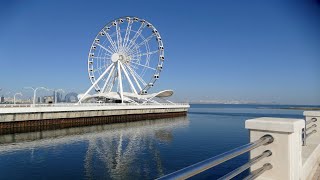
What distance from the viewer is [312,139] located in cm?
804

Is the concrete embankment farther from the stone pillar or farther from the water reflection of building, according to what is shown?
the stone pillar

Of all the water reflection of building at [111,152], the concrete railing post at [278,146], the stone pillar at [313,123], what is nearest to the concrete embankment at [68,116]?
the water reflection of building at [111,152]

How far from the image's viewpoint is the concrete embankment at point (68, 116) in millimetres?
36688

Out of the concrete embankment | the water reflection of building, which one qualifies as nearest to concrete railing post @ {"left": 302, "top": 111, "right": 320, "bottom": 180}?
the water reflection of building

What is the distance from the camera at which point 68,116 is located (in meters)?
44.7

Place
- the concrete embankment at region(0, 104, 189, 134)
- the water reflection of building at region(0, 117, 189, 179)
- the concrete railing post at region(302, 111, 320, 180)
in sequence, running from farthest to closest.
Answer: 1. the concrete embankment at region(0, 104, 189, 134)
2. the water reflection of building at region(0, 117, 189, 179)
3. the concrete railing post at region(302, 111, 320, 180)

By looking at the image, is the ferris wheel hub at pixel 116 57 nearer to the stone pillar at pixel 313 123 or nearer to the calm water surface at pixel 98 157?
the calm water surface at pixel 98 157

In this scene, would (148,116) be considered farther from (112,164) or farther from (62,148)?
(112,164)

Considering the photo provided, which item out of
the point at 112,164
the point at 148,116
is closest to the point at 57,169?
the point at 112,164

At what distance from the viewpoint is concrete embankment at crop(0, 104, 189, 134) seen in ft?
120

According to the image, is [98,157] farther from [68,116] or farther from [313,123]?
[68,116]

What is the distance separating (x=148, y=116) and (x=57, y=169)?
44251mm

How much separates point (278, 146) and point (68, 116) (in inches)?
1731

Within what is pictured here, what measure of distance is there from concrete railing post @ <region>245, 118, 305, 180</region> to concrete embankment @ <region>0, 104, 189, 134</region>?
3761cm
